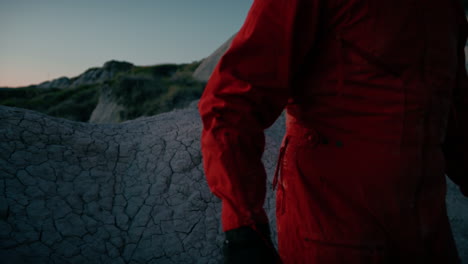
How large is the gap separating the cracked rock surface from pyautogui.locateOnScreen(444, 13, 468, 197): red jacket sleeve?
Result: 1.33 metres

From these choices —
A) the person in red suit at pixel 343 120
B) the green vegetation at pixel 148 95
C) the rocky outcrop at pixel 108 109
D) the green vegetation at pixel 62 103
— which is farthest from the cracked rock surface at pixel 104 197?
the green vegetation at pixel 62 103

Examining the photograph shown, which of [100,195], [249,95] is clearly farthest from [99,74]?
[249,95]

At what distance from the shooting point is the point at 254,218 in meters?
0.67

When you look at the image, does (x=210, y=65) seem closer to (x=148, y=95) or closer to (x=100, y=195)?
(x=148, y=95)

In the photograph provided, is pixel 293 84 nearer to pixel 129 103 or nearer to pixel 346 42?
pixel 346 42

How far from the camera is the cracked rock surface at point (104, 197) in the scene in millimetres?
1828

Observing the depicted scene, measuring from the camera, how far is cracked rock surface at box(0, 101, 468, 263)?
1.83 meters

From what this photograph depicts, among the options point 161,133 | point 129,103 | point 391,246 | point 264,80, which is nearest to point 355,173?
point 391,246

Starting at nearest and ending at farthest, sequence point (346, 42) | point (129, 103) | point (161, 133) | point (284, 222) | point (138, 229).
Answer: point (346, 42), point (284, 222), point (138, 229), point (161, 133), point (129, 103)

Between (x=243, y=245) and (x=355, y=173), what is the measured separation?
1.16ft

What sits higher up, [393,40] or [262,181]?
[393,40]

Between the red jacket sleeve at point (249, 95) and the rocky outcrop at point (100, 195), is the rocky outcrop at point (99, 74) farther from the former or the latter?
the red jacket sleeve at point (249, 95)

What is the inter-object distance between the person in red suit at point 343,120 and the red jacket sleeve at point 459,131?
0.92 ft

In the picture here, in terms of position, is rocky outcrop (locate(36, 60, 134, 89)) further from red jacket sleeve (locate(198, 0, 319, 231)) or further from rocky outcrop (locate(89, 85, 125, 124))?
red jacket sleeve (locate(198, 0, 319, 231))
